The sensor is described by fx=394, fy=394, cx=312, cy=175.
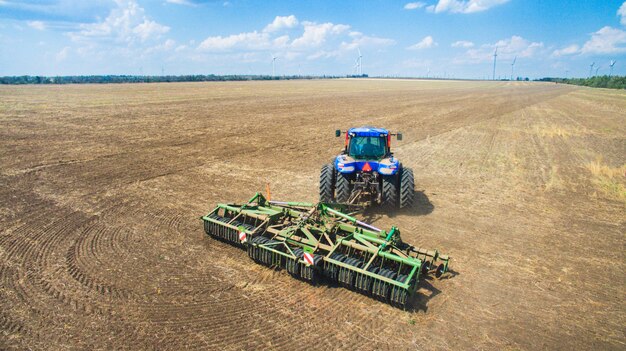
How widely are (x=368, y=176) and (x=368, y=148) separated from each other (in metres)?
1.03

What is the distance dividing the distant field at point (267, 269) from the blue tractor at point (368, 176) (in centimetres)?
58

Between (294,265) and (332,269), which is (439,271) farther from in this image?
(294,265)

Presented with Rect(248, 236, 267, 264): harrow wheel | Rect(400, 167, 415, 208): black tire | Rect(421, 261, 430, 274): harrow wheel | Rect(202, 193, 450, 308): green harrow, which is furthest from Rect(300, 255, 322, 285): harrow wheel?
Rect(400, 167, 415, 208): black tire

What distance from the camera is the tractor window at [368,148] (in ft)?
32.9

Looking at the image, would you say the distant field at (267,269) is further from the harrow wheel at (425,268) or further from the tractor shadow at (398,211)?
the harrow wheel at (425,268)

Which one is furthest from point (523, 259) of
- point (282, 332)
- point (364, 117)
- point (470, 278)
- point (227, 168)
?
point (364, 117)

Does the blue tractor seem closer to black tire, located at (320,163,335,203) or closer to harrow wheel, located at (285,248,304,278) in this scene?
black tire, located at (320,163,335,203)

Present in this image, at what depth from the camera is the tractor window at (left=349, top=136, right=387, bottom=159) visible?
10.0m

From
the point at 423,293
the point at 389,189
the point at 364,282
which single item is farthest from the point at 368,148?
the point at 364,282

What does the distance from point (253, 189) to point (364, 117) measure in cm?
2067

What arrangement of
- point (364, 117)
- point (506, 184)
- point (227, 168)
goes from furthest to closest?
point (364, 117) < point (227, 168) < point (506, 184)

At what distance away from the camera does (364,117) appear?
3089 cm

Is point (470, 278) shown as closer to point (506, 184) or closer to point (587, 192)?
point (506, 184)

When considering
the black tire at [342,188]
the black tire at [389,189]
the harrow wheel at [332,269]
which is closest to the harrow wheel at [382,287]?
the harrow wheel at [332,269]
